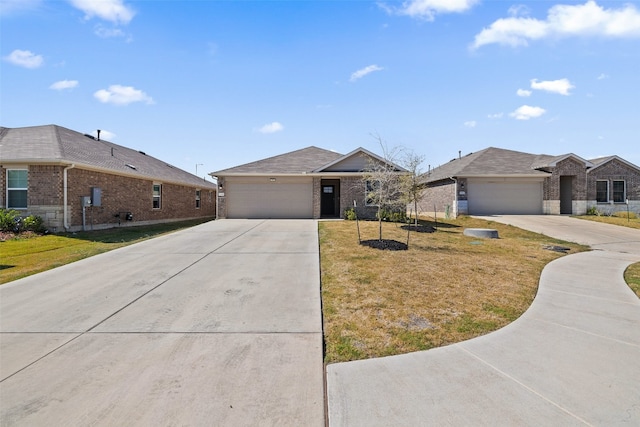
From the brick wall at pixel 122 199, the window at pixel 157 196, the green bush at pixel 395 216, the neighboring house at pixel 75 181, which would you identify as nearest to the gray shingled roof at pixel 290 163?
the window at pixel 157 196

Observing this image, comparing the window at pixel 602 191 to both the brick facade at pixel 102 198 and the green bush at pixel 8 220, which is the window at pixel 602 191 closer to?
the brick facade at pixel 102 198

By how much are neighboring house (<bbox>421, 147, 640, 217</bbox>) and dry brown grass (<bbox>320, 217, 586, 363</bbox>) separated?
11513mm

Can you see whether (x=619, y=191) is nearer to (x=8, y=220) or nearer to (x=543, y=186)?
(x=543, y=186)

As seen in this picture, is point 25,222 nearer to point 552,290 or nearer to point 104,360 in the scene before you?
point 104,360

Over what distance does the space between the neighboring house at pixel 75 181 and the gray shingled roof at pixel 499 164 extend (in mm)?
17464

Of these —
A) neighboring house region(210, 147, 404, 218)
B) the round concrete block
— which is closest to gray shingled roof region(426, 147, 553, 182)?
neighboring house region(210, 147, 404, 218)

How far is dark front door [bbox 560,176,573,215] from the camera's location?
884 inches

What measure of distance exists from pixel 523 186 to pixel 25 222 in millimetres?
27389

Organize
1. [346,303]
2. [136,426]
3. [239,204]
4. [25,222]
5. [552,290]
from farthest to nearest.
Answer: [239,204] < [25,222] < [552,290] < [346,303] < [136,426]

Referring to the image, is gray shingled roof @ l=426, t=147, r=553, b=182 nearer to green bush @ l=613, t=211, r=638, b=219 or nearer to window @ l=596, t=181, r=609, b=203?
window @ l=596, t=181, r=609, b=203

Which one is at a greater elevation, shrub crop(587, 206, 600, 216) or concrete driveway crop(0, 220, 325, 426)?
shrub crop(587, 206, 600, 216)

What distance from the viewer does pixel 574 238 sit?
44.0 feet

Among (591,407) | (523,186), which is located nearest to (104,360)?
(591,407)

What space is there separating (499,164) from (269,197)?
53.4ft
